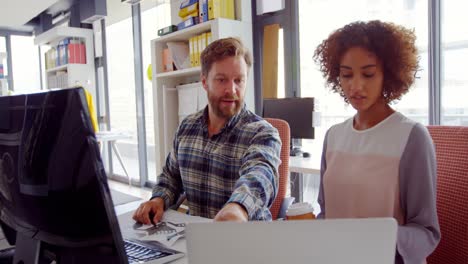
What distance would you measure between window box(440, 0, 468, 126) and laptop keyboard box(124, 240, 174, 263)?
2367 mm

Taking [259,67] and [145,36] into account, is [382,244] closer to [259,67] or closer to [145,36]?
[259,67]

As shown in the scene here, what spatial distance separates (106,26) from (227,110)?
17.1 feet

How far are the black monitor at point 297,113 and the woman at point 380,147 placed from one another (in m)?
1.59

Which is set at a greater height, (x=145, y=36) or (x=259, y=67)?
(x=145, y=36)

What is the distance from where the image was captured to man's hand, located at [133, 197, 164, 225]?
52.1 inches

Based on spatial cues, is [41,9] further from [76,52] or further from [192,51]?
[192,51]

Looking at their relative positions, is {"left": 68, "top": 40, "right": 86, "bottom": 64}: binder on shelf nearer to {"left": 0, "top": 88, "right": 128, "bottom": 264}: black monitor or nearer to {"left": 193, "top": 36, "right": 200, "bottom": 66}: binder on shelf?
{"left": 193, "top": 36, "right": 200, "bottom": 66}: binder on shelf

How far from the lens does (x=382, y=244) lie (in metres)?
0.48

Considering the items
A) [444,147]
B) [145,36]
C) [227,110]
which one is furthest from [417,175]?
[145,36]

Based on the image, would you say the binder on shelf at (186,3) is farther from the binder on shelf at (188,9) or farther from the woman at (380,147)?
the woman at (380,147)

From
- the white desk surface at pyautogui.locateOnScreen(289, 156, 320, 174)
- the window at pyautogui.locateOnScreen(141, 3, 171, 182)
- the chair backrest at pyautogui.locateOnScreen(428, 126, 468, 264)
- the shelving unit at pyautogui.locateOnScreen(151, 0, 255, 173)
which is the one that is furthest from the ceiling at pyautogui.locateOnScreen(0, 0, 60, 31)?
the chair backrest at pyautogui.locateOnScreen(428, 126, 468, 264)

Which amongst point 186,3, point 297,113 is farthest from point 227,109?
point 186,3

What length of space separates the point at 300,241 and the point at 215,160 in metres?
1.09

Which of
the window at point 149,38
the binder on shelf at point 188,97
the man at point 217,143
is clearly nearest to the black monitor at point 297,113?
the binder on shelf at point 188,97
